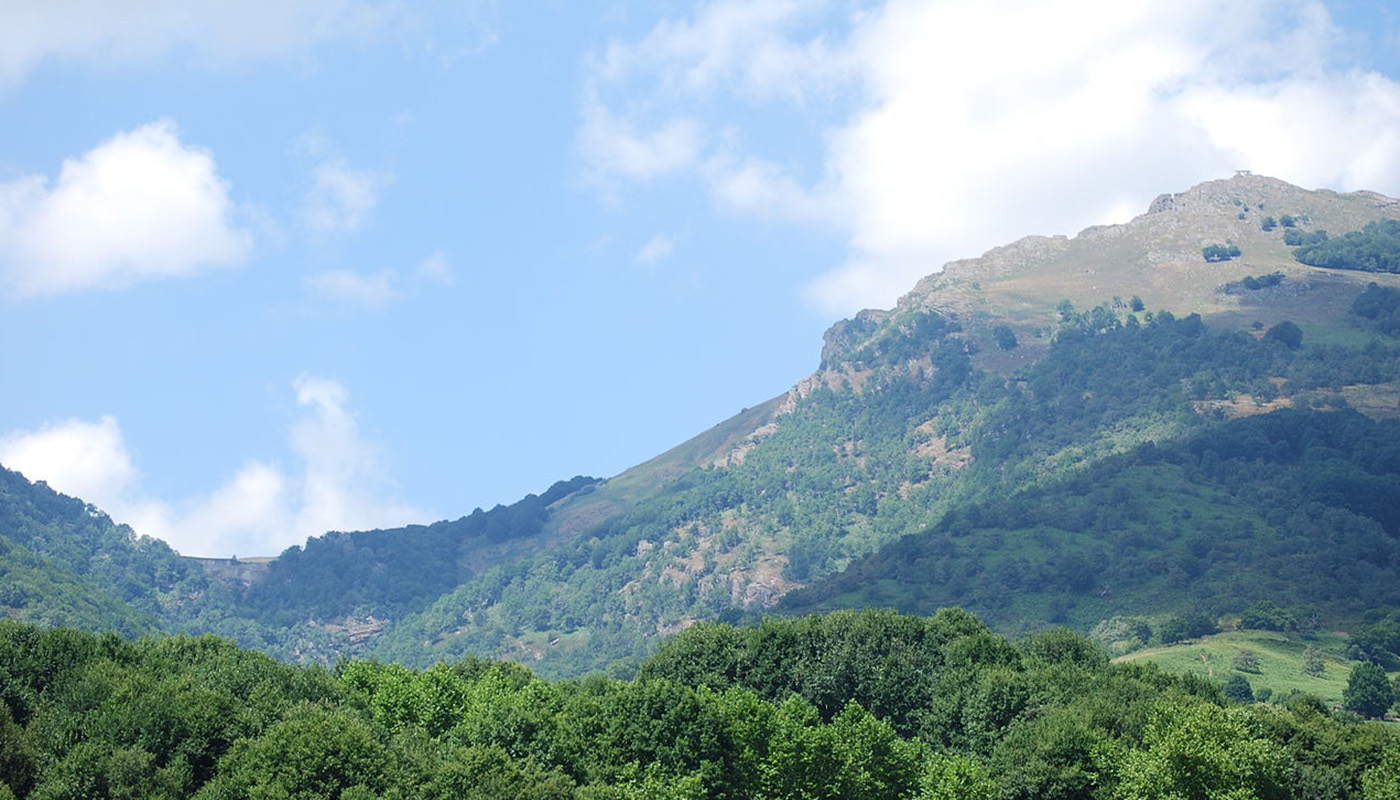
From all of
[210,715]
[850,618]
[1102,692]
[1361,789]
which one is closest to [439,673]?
[210,715]

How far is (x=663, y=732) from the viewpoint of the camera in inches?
4508

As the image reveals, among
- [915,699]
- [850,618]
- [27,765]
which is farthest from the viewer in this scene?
[850,618]

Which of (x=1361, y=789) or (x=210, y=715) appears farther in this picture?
(x=1361, y=789)

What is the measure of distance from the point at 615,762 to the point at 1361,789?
2308 inches

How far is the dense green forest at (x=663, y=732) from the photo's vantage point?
95.4 metres

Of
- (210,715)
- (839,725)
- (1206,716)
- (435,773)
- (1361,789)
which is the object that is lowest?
(1361,789)

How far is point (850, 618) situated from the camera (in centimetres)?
15375

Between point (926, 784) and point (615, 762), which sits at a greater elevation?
point (615, 762)

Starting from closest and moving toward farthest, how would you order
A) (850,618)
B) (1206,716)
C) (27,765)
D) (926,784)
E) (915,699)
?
(27,765) → (926,784) → (1206,716) → (915,699) → (850,618)

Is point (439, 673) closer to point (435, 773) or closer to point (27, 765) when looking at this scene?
point (435, 773)

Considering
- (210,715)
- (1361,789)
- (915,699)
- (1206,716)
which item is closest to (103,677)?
(210,715)

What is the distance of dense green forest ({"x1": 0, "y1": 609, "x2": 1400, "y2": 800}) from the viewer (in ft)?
313

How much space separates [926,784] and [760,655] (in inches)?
1620

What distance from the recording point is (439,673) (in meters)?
133
